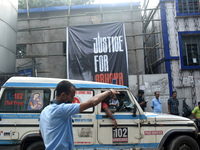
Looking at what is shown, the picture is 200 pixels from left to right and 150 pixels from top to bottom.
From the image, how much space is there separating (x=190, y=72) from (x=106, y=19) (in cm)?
518

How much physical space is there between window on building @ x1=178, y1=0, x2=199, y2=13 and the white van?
Result: 771cm

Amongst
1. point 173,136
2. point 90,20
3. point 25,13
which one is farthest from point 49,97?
point 25,13

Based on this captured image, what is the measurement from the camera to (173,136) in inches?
169

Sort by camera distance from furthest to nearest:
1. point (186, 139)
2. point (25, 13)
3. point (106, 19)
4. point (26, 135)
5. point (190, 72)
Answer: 1. point (25, 13)
2. point (106, 19)
3. point (190, 72)
4. point (186, 139)
5. point (26, 135)

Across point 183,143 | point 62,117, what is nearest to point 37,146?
point 62,117

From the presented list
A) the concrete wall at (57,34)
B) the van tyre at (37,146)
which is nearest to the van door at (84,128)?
the van tyre at (37,146)

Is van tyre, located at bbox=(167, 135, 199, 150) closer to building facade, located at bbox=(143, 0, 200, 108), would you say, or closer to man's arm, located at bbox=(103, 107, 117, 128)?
man's arm, located at bbox=(103, 107, 117, 128)

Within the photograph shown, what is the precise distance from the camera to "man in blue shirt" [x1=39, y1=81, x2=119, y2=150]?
5.90 feet

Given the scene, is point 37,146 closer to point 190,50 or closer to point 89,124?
point 89,124

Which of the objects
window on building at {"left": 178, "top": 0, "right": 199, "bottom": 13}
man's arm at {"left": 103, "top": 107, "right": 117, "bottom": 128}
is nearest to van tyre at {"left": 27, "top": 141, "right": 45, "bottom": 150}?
man's arm at {"left": 103, "top": 107, "right": 117, "bottom": 128}

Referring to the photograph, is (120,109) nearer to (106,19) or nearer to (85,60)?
(85,60)

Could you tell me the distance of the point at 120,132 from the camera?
409 centimetres

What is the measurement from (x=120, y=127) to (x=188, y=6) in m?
8.75

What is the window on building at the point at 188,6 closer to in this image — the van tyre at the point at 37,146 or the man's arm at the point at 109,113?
the man's arm at the point at 109,113
